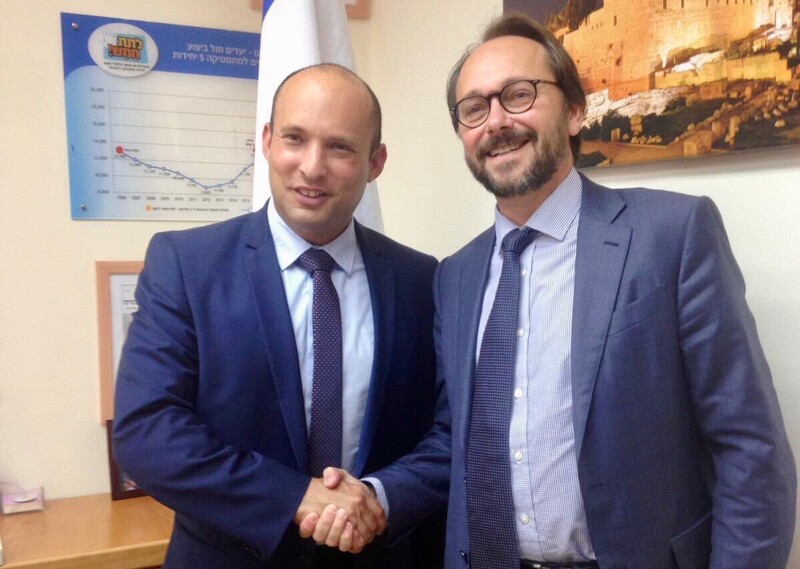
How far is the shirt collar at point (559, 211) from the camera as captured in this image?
1178 mm

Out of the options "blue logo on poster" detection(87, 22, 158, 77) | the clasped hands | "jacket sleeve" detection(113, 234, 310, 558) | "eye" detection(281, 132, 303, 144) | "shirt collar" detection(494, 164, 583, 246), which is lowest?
the clasped hands

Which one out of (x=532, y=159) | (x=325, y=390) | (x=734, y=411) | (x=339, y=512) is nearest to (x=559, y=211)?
(x=532, y=159)

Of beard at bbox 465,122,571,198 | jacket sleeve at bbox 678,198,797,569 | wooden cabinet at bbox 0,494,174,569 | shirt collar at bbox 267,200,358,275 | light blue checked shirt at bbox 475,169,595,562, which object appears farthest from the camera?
wooden cabinet at bbox 0,494,174,569

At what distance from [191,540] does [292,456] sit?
254 mm

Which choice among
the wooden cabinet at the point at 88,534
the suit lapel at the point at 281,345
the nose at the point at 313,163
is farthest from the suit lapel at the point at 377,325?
the wooden cabinet at the point at 88,534

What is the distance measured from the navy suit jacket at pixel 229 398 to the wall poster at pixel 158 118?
0.82 meters

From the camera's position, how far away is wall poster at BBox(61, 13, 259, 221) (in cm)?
194

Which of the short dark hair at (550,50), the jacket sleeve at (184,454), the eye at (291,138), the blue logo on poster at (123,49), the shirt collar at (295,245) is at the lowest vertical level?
the jacket sleeve at (184,454)

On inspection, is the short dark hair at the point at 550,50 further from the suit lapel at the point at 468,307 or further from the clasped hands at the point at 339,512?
the clasped hands at the point at 339,512

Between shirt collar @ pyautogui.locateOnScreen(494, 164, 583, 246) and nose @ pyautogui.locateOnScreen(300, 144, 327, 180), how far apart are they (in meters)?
0.39

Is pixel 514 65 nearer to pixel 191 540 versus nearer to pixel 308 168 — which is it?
pixel 308 168

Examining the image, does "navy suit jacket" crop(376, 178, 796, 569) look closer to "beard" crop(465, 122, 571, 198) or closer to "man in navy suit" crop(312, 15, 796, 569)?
"man in navy suit" crop(312, 15, 796, 569)

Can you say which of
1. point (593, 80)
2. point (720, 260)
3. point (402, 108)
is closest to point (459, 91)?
point (593, 80)

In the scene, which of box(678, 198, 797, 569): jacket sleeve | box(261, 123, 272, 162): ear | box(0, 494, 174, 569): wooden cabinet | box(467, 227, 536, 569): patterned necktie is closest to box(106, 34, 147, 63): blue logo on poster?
box(261, 123, 272, 162): ear
